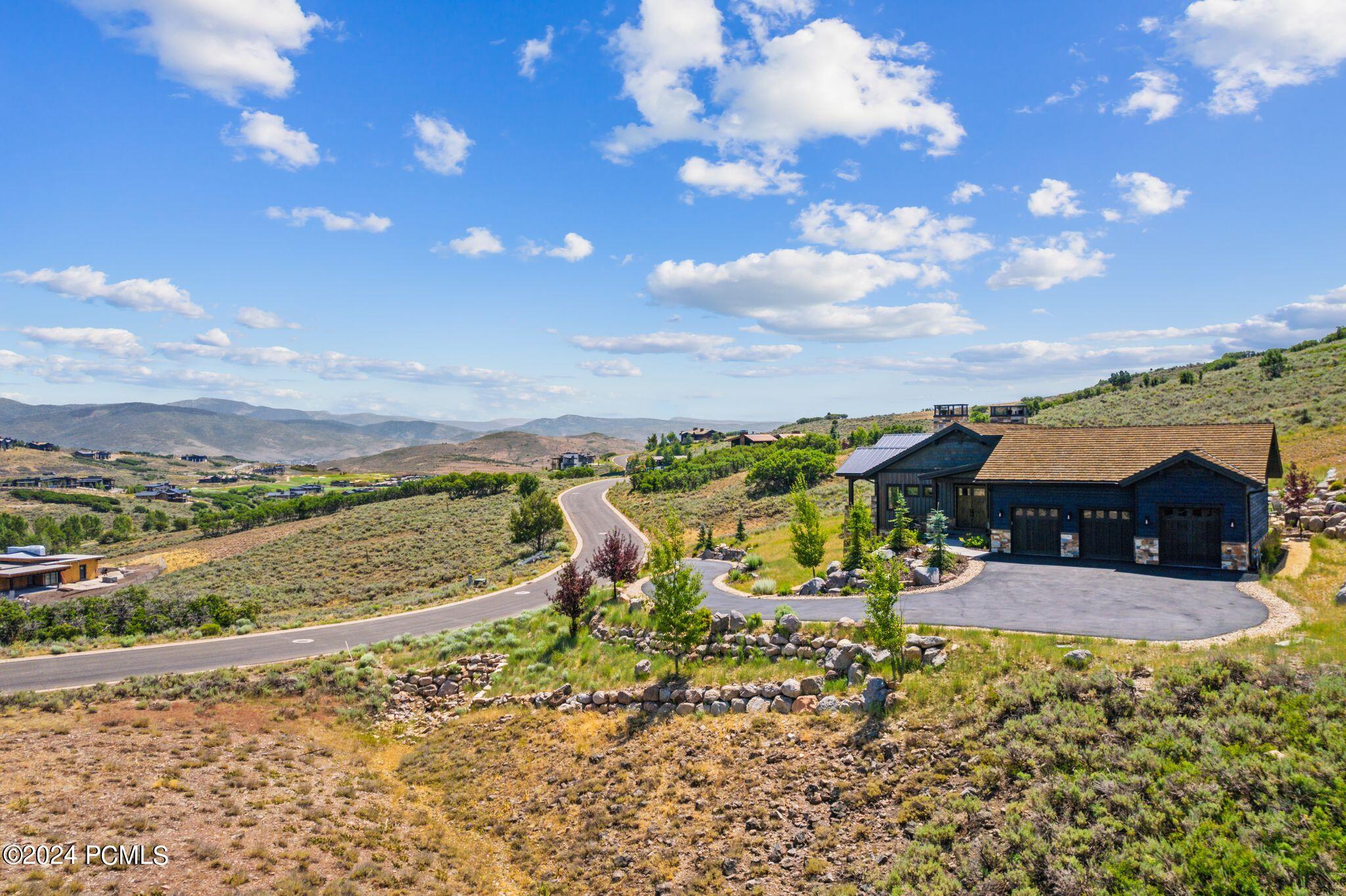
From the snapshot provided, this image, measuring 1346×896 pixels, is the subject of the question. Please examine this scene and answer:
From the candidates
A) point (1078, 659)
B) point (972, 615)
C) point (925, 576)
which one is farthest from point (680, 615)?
point (1078, 659)

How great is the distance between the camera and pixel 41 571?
56281 mm

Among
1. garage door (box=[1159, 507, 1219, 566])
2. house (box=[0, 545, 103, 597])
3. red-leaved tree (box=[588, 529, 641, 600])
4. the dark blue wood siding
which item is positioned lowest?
house (box=[0, 545, 103, 597])

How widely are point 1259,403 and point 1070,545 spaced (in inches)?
1755

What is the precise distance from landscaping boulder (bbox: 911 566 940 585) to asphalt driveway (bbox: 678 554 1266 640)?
1182mm

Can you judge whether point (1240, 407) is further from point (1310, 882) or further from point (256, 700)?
point (256, 700)

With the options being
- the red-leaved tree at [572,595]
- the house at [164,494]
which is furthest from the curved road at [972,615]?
the house at [164,494]

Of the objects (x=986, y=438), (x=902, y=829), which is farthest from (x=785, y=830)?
(x=986, y=438)

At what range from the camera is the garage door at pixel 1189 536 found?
24938 mm

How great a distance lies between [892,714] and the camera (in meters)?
14.8

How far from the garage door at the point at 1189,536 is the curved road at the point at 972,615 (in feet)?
3.13

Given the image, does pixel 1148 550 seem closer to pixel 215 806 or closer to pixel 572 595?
pixel 572 595

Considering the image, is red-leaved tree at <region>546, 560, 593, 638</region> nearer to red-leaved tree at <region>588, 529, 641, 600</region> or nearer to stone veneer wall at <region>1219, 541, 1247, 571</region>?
red-leaved tree at <region>588, 529, 641, 600</region>

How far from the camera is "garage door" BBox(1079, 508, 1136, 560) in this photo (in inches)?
1057

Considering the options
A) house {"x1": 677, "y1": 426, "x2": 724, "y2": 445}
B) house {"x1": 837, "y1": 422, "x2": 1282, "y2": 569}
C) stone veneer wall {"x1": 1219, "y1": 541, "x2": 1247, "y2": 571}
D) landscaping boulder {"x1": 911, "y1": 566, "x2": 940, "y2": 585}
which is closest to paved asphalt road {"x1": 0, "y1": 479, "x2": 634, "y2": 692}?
landscaping boulder {"x1": 911, "y1": 566, "x2": 940, "y2": 585}
